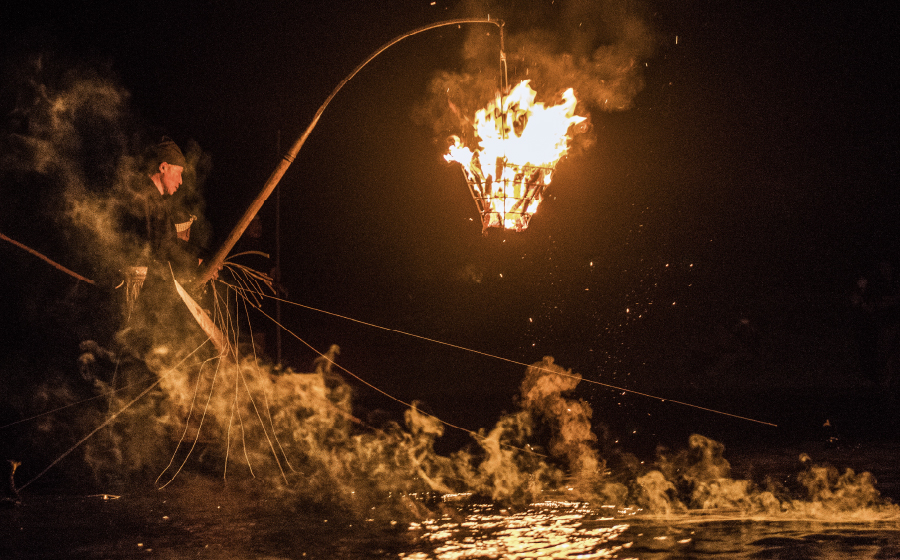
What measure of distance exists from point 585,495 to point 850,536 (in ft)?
6.56

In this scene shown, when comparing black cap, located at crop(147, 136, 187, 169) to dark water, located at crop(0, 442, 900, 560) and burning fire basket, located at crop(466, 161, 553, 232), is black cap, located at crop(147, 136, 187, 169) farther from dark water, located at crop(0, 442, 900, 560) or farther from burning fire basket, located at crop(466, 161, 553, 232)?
dark water, located at crop(0, 442, 900, 560)

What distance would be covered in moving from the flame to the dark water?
224 cm

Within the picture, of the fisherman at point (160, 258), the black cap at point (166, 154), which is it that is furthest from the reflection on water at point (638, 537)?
the black cap at point (166, 154)

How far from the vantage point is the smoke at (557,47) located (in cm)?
1109

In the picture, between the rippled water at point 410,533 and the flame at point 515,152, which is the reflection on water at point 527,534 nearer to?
the rippled water at point 410,533

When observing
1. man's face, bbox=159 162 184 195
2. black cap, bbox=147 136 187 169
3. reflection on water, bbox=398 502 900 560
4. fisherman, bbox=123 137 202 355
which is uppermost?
black cap, bbox=147 136 187 169

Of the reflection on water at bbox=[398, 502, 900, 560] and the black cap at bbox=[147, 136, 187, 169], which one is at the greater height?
the black cap at bbox=[147, 136, 187, 169]

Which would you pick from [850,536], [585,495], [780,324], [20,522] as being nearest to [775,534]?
[850,536]

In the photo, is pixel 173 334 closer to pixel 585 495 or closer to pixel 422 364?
pixel 585 495

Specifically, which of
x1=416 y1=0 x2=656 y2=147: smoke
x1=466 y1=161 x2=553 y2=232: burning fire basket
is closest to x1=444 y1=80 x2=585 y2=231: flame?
x1=466 y1=161 x2=553 y2=232: burning fire basket

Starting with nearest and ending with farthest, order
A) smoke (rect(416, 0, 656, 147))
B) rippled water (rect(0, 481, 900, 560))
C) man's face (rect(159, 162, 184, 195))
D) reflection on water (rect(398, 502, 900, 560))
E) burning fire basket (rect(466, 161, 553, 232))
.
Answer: reflection on water (rect(398, 502, 900, 560)) < rippled water (rect(0, 481, 900, 560)) < burning fire basket (rect(466, 161, 553, 232)) < man's face (rect(159, 162, 184, 195)) < smoke (rect(416, 0, 656, 147))

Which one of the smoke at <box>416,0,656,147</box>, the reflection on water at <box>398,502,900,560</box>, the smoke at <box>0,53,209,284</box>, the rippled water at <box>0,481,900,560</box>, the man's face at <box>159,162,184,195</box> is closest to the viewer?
the reflection on water at <box>398,502,900,560</box>

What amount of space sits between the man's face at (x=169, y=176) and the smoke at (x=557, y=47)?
3708 millimetres

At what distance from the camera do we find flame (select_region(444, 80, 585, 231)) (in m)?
6.90
